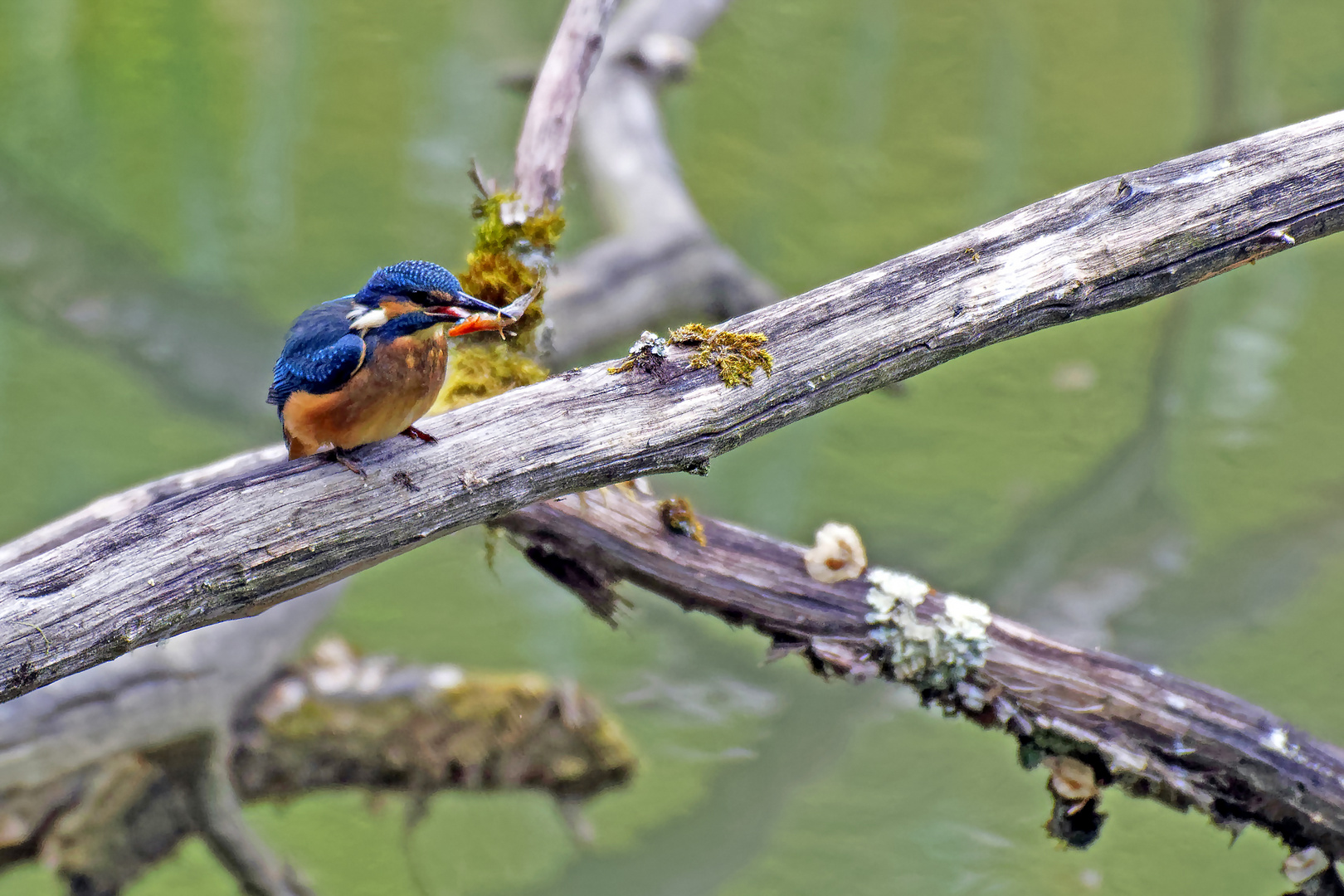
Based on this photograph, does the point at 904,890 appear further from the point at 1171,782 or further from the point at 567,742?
the point at 1171,782

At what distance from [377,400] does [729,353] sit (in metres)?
0.34

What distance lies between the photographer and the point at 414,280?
959 millimetres

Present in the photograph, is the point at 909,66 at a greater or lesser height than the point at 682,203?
greater

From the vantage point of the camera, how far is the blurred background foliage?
3314mm

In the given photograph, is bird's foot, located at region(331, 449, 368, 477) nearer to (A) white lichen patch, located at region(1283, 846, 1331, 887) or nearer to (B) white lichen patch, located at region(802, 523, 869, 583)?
(B) white lichen patch, located at region(802, 523, 869, 583)

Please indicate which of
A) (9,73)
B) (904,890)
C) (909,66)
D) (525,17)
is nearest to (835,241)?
Result: (909,66)

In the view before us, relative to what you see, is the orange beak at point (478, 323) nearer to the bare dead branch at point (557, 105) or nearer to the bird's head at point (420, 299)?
the bird's head at point (420, 299)

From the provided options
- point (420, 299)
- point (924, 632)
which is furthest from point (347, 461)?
point (924, 632)

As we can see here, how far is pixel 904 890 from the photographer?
2.93 m

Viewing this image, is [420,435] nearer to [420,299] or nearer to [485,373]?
[420,299]

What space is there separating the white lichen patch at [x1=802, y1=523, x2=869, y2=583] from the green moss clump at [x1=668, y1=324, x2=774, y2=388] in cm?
36

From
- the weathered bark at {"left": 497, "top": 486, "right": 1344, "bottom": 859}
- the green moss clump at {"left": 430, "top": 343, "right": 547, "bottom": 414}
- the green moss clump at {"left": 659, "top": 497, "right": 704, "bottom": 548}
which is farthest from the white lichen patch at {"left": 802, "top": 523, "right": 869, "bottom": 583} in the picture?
the green moss clump at {"left": 430, "top": 343, "right": 547, "bottom": 414}

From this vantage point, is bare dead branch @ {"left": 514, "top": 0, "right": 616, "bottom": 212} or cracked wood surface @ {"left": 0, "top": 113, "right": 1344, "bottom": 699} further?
bare dead branch @ {"left": 514, "top": 0, "right": 616, "bottom": 212}

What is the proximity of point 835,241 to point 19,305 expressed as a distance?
2918 millimetres
